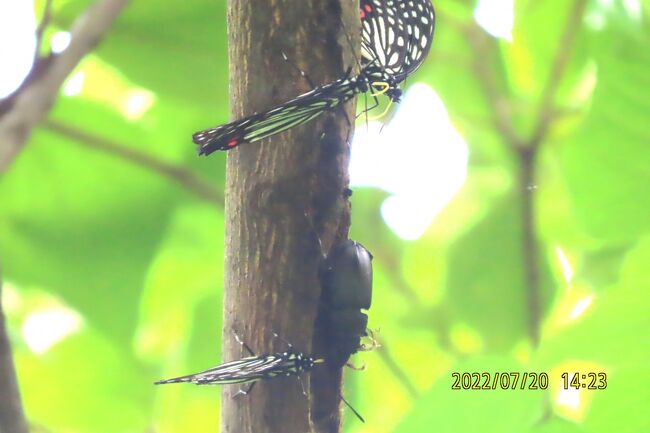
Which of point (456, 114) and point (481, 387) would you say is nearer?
point (481, 387)

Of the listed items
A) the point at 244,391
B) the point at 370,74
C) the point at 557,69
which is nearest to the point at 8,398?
the point at 244,391

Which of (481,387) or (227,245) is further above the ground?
(227,245)

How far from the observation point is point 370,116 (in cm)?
36

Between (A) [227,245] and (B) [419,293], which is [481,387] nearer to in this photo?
(A) [227,245]

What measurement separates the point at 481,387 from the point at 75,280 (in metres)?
0.37

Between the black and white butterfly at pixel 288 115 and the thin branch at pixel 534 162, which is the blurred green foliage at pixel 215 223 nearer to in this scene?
the thin branch at pixel 534 162

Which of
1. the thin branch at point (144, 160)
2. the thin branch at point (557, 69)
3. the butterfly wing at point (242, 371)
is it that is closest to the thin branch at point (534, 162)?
the thin branch at point (557, 69)

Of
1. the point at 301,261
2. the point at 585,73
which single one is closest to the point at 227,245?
the point at 301,261

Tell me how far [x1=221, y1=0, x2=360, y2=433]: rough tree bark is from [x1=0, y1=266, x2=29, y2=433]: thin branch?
14cm

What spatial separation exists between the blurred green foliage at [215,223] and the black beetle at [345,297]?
0.28 m

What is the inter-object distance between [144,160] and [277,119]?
0.39 m

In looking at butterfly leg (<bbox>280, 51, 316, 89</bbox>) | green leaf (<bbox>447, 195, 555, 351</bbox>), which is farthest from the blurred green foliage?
butterfly leg (<bbox>280, 51, 316, 89</bbox>)

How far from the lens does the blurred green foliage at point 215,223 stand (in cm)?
61

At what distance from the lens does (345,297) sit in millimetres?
302
